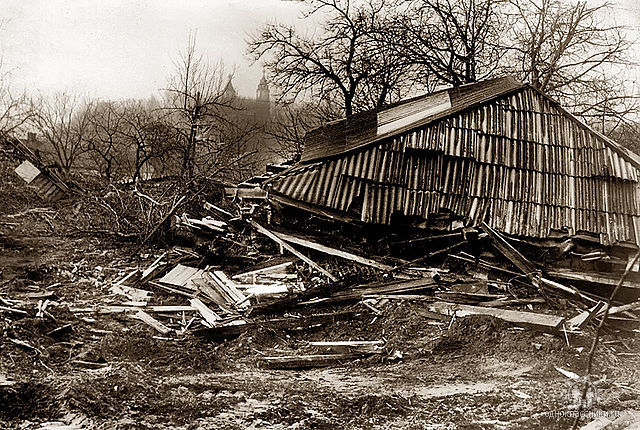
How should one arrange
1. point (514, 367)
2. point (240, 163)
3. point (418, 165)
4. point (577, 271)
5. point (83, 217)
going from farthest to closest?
point (240, 163)
point (83, 217)
point (418, 165)
point (577, 271)
point (514, 367)

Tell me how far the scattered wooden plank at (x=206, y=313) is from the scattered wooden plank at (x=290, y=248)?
95.4 inches

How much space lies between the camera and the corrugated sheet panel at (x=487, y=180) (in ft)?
38.9

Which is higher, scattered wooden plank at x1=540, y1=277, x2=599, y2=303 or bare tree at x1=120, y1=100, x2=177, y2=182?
bare tree at x1=120, y1=100, x2=177, y2=182

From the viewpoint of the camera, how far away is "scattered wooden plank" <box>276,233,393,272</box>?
10.9 metres

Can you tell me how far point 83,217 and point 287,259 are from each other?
313 inches

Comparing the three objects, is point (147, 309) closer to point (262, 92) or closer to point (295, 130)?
point (295, 130)

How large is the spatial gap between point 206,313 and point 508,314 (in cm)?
517

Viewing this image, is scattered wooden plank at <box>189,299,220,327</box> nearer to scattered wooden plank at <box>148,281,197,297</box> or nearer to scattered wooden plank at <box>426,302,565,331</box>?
scattered wooden plank at <box>148,281,197,297</box>

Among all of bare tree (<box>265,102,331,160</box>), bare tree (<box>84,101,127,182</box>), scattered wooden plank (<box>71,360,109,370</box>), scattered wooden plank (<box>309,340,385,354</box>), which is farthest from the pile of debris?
bare tree (<box>265,102,331,160</box>)

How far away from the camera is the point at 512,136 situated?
12648 mm

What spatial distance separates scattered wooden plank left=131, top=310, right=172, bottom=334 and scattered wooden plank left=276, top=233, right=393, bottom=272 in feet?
11.6

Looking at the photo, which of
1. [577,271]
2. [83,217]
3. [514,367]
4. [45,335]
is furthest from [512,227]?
[83,217]

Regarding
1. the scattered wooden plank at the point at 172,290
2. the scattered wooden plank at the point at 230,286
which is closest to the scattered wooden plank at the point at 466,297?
the scattered wooden plank at the point at 230,286

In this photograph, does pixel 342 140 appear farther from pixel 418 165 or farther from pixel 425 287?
pixel 425 287
